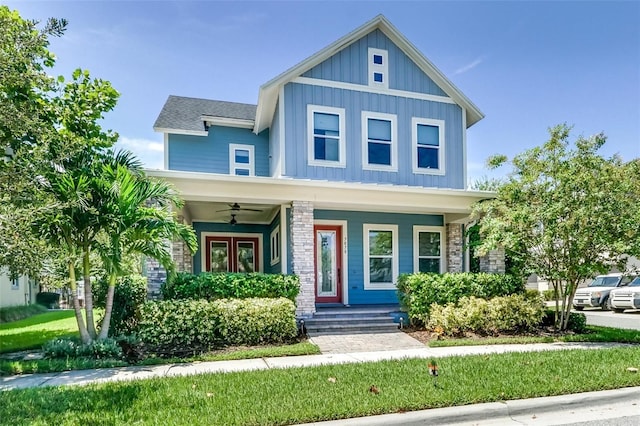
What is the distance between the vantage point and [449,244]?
12.8 metres

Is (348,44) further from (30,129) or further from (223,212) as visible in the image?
(30,129)

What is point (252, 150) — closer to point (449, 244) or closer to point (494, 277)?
point (449, 244)

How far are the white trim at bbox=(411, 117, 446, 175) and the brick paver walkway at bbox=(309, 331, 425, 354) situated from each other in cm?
522

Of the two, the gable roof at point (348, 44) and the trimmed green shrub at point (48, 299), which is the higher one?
the gable roof at point (348, 44)

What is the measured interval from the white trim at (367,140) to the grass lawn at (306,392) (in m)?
6.86

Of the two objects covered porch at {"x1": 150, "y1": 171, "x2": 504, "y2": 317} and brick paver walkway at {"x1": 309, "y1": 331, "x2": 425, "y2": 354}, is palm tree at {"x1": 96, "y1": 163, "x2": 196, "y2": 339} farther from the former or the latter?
brick paver walkway at {"x1": 309, "y1": 331, "x2": 425, "y2": 354}

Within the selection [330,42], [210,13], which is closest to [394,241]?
[330,42]

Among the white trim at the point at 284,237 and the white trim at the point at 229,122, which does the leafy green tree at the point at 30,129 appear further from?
the white trim at the point at 229,122

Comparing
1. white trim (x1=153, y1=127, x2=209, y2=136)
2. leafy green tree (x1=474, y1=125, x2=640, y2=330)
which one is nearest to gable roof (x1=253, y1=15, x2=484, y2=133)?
white trim (x1=153, y1=127, x2=209, y2=136)

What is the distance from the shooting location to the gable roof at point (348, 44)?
11430 millimetres

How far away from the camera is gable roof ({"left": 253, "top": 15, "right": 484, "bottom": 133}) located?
37.5 ft

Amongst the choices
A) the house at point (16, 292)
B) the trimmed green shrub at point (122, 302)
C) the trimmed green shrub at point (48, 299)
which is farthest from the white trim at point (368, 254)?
the trimmed green shrub at point (48, 299)

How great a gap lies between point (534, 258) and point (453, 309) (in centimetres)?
227

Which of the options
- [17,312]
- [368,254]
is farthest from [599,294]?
[17,312]
